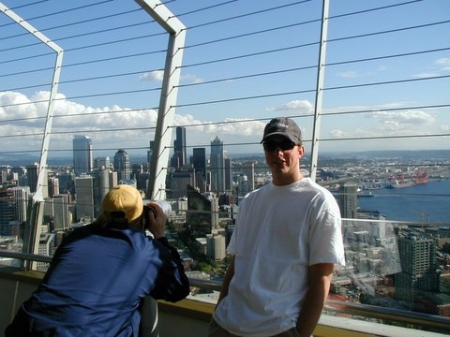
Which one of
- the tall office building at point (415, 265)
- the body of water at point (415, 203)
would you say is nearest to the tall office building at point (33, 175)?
the body of water at point (415, 203)

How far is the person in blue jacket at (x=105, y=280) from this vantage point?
174cm

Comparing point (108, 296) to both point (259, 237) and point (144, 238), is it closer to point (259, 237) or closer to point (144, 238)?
point (144, 238)

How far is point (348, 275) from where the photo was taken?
2.27m

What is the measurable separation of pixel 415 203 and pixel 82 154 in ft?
7.83

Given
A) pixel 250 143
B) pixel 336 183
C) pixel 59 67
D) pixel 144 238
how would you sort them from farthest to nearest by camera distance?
1. pixel 59 67
2. pixel 250 143
3. pixel 336 183
4. pixel 144 238

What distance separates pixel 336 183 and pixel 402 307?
628 mm

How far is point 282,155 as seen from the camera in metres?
1.79

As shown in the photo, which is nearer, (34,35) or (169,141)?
(169,141)

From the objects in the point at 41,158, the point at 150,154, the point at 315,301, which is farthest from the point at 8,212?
the point at 315,301

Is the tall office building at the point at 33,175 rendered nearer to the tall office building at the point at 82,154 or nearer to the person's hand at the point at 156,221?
the tall office building at the point at 82,154

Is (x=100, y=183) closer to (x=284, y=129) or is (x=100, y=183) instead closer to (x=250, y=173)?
(x=250, y=173)

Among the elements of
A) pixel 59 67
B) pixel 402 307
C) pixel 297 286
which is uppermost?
pixel 59 67

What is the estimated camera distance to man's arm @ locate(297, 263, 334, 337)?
64.4 inches

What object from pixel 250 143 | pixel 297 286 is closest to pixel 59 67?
pixel 250 143
